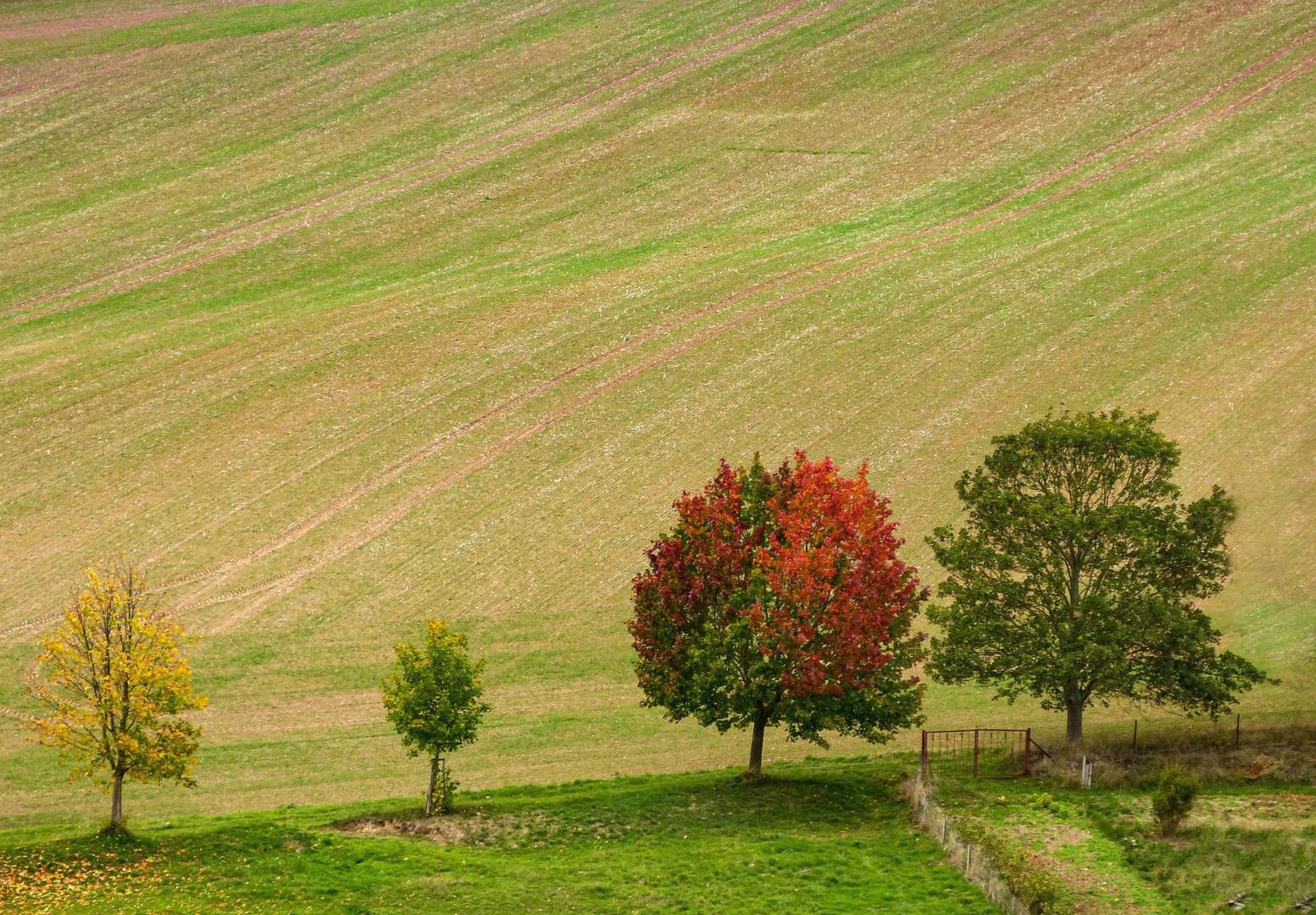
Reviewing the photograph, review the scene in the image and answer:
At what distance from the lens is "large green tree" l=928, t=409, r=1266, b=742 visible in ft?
133

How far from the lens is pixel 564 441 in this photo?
65.2 meters

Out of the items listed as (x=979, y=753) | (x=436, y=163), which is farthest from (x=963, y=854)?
(x=436, y=163)

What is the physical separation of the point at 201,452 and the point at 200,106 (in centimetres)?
3859

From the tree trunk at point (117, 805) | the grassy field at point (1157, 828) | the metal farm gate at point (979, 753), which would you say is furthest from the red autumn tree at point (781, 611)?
the tree trunk at point (117, 805)

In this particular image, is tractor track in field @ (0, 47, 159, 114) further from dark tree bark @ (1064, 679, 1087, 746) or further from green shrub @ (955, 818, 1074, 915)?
green shrub @ (955, 818, 1074, 915)

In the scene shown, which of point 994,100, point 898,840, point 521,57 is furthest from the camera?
Answer: point 521,57

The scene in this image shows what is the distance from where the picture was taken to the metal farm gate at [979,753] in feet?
134

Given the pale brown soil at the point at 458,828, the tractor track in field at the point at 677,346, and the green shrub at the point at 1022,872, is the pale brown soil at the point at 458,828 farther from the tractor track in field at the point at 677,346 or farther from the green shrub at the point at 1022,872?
the tractor track in field at the point at 677,346

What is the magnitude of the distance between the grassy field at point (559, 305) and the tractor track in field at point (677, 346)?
0.24 m

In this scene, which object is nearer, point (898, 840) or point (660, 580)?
Result: point (898, 840)

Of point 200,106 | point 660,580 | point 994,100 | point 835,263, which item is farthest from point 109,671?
point 994,100

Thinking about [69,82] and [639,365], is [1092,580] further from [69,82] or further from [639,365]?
[69,82]

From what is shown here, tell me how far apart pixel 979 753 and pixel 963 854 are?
9959 millimetres

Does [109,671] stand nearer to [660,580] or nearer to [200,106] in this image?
[660,580]
